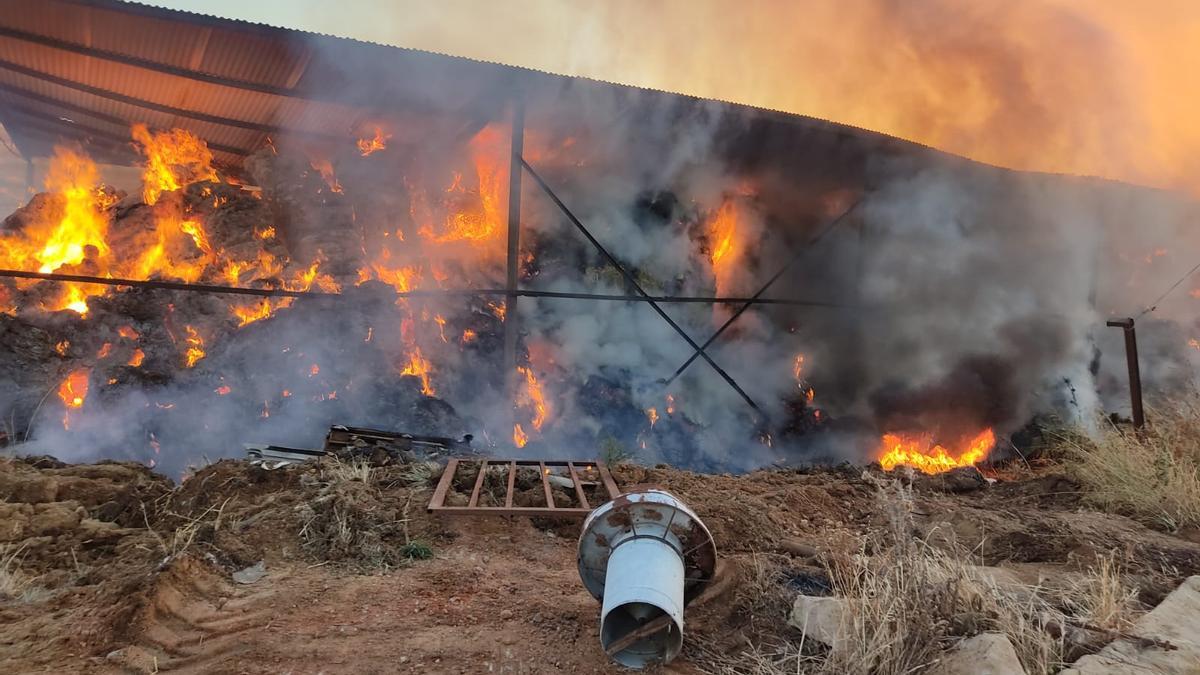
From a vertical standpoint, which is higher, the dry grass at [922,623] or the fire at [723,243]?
the fire at [723,243]

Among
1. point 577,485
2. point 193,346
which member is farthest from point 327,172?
point 577,485

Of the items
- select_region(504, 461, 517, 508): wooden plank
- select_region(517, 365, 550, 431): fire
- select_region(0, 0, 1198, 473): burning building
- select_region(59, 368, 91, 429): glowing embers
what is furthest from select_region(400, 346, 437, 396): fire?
select_region(59, 368, 91, 429): glowing embers

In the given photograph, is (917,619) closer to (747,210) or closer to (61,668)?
(61,668)

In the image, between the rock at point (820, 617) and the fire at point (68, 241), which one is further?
the fire at point (68, 241)

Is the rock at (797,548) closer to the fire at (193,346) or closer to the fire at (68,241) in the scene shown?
the fire at (193,346)

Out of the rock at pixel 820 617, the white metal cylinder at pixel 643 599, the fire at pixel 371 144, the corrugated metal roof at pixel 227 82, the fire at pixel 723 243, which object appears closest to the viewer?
the white metal cylinder at pixel 643 599

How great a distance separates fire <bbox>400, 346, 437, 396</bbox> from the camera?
8.99 metres

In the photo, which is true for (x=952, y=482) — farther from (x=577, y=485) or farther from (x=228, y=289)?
(x=228, y=289)

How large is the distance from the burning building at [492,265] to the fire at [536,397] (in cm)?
5

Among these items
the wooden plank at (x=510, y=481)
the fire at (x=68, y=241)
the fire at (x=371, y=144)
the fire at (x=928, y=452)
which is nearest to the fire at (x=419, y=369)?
the wooden plank at (x=510, y=481)

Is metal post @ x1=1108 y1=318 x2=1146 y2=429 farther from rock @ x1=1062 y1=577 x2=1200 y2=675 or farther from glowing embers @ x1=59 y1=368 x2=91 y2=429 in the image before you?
glowing embers @ x1=59 y1=368 x2=91 y2=429

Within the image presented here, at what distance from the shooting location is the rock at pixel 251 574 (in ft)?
13.7

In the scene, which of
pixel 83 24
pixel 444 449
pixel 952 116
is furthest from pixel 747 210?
pixel 83 24

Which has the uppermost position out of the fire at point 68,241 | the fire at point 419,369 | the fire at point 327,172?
the fire at point 327,172
